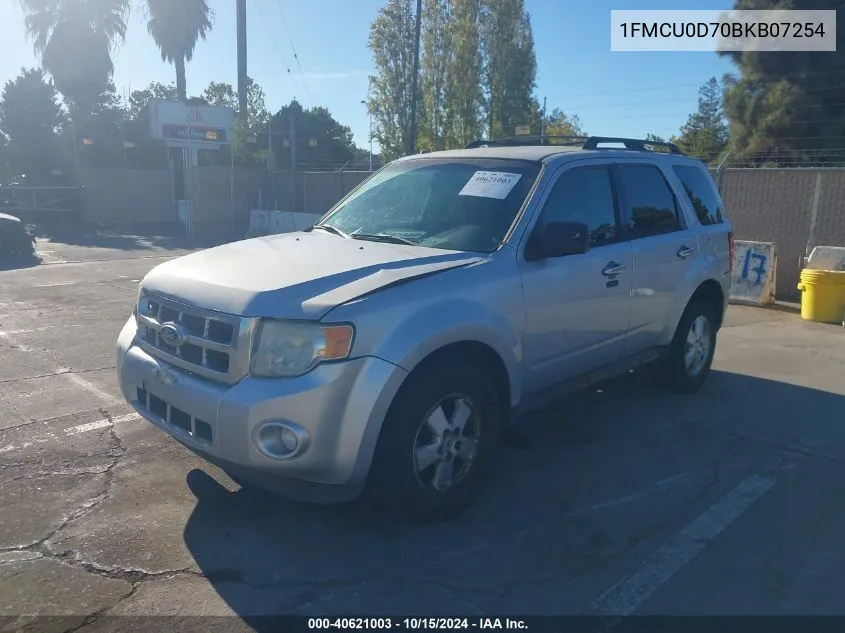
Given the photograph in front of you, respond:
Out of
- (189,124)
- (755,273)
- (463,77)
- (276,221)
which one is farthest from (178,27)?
(755,273)

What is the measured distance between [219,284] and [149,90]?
69.4 m

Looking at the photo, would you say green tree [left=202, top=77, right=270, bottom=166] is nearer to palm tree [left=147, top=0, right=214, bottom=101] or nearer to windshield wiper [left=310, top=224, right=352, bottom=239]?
palm tree [left=147, top=0, right=214, bottom=101]

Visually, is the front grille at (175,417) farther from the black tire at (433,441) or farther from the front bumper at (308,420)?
the black tire at (433,441)

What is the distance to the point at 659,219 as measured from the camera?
554 cm

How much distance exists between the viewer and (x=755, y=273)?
1112 cm

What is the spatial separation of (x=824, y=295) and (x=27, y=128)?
48.4 meters

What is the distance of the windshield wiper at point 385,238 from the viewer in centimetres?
434

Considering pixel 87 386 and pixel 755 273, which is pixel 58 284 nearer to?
pixel 87 386

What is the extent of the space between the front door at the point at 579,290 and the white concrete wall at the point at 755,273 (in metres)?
6.94

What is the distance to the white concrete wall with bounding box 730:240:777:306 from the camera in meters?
11.0

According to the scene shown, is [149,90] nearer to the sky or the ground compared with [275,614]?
nearer to the sky

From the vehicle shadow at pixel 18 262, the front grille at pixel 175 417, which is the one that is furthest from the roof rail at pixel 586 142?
the vehicle shadow at pixel 18 262

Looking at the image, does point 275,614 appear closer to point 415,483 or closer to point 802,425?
point 415,483

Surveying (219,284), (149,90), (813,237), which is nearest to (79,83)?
(149,90)
